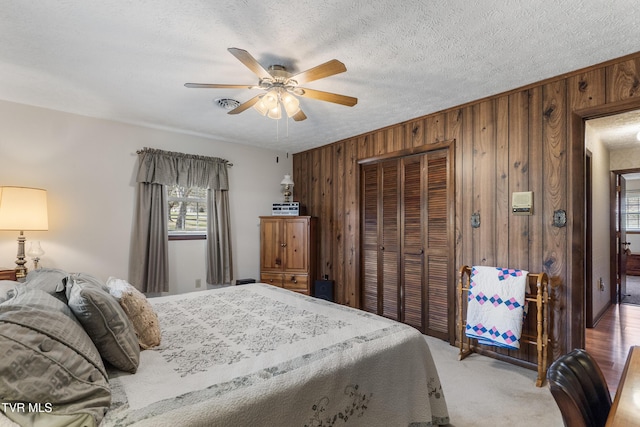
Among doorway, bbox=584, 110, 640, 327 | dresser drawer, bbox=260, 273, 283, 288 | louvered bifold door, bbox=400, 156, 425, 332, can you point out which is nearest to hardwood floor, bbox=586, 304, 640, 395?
doorway, bbox=584, 110, 640, 327

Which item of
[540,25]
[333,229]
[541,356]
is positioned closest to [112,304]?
[540,25]

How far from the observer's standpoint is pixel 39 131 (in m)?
3.27

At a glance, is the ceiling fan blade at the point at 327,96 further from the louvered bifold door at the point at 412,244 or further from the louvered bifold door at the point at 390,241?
the louvered bifold door at the point at 390,241

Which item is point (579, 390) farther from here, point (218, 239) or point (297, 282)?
point (218, 239)

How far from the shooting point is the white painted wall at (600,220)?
13.0ft

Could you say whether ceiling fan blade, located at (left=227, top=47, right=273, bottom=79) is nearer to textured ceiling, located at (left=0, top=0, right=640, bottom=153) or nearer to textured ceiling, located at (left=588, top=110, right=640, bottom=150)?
textured ceiling, located at (left=0, top=0, right=640, bottom=153)

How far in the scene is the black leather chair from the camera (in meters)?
0.91

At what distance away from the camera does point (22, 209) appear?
283cm

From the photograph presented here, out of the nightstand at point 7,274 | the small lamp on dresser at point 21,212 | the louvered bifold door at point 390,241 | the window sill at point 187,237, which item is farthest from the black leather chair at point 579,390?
the window sill at point 187,237

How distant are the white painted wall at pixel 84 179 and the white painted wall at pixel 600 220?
15.9 ft

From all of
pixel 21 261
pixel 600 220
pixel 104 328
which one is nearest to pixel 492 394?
pixel 104 328

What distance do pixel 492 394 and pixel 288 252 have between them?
290 cm

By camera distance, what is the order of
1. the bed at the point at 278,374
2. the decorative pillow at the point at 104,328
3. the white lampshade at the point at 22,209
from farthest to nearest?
the white lampshade at the point at 22,209, the decorative pillow at the point at 104,328, the bed at the point at 278,374

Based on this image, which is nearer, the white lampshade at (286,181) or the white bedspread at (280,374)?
the white bedspread at (280,374)
